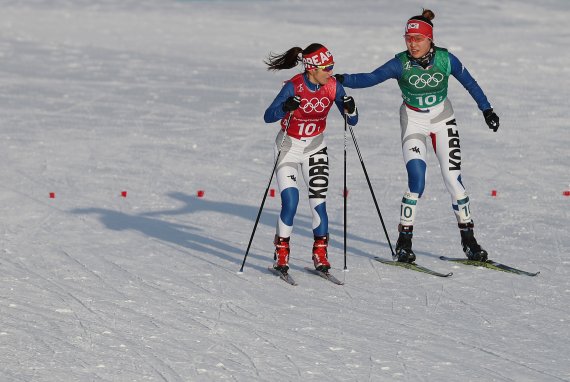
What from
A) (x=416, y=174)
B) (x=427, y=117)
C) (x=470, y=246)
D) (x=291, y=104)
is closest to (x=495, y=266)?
(x=470, y=246)

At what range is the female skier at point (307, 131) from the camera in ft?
30.3

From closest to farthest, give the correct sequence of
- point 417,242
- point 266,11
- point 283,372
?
point 283,372 < point 417,242 < point 266,11

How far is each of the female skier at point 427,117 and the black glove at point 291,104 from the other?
78cm

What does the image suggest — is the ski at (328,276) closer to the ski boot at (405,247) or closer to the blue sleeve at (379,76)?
the ski boot at (405,247)

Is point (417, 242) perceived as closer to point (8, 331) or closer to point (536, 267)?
point (536, 267)

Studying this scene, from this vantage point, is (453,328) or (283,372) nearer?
(283,372)

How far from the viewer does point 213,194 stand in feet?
43.8

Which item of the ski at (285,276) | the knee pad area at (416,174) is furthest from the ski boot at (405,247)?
the ski at (285,276)

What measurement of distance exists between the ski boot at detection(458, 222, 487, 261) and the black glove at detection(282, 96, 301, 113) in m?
2.08

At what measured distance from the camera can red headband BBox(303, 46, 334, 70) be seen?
9172mm

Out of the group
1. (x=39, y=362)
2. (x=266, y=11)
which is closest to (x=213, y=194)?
(x=39, y=362)

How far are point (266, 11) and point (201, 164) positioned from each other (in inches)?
690

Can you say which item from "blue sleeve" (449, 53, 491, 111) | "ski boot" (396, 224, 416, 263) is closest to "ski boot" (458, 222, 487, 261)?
"ski boot" (396, 224, 416, 263)

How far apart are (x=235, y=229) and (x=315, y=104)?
2781 millimetres
